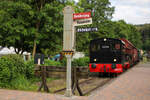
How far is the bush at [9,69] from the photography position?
366 inches

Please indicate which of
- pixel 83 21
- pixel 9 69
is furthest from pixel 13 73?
pixel 83 21

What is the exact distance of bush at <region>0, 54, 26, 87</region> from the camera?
9.30 meters

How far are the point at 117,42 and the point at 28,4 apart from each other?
8574mm

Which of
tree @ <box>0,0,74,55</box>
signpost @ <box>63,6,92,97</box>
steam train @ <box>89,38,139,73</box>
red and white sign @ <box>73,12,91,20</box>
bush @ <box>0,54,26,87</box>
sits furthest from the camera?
tree @ <box>0,0,74,55</box>

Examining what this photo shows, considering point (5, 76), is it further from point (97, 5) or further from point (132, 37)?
point (132, 37)

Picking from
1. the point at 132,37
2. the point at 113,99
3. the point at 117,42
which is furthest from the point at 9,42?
the point at 132,37

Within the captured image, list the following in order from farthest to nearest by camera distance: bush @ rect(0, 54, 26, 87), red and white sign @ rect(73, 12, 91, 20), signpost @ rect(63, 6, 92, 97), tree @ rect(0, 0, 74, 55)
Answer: tree @ rect(0, 0, 74, 55) < bush @ rect(0, 54, 26, 87) < signpost @ rect(63, 6, 92, 97) < red and white sign @ rect(73, 12, 91, 20)

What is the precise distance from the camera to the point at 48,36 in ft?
64.7

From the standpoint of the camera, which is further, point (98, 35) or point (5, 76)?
point (98, 35)

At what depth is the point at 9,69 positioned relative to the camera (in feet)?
31.3

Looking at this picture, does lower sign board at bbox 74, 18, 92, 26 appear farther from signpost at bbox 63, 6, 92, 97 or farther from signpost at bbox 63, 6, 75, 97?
signpost at bbox 63, 6, 75, 97

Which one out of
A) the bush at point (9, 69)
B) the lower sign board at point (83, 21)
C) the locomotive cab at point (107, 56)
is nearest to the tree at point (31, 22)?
the locomotive cab at point (107, 56)

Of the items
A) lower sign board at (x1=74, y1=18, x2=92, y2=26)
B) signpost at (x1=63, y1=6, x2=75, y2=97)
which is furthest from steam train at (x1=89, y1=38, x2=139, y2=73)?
lower sign board at (x1=74, y1=18, x2=92, y2=26)

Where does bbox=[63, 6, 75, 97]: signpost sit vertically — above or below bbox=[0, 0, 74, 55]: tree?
below
